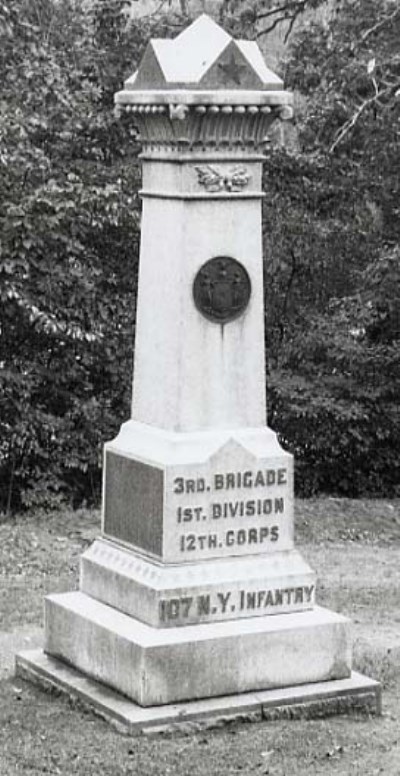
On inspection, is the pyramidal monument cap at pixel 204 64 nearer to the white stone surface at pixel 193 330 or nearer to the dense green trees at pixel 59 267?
the white stone surface at pixel 193 330

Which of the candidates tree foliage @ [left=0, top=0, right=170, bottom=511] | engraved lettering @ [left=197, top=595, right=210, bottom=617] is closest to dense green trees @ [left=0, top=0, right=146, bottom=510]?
tree foliage @ [left=0, top=0, right=170, bottom=511]

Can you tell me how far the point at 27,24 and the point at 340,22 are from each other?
3.66 meters

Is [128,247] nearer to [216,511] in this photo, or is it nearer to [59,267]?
[59,267]

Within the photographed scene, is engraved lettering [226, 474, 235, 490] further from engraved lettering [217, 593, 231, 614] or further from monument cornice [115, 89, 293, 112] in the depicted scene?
monument cornice [115, 89, 293, 112]

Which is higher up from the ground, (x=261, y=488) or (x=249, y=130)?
(x=249, y=130)

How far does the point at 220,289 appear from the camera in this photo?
8.59 m

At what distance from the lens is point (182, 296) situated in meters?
8.53

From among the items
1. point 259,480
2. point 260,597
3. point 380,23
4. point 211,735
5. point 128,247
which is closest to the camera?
point 211,735

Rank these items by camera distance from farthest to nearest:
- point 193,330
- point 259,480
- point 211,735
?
point 259,480 < point 193,330 < point 211,735

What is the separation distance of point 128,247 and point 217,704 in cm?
1083

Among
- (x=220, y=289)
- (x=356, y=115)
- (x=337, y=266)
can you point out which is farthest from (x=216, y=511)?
(x=337, y=266)

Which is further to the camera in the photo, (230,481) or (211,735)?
(230,481)

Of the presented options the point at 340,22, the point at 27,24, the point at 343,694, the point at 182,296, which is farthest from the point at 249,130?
the point at 340,22

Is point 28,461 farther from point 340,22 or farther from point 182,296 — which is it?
point 182,296
